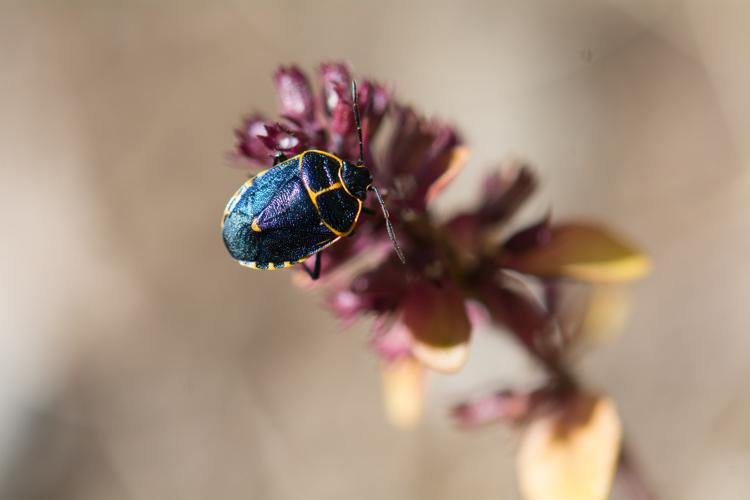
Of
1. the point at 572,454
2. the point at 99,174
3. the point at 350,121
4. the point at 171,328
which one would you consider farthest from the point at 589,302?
the point at 99,174

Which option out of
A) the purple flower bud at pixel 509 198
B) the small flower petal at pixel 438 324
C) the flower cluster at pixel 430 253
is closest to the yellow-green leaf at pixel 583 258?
the flower cluster at pixel 430 253

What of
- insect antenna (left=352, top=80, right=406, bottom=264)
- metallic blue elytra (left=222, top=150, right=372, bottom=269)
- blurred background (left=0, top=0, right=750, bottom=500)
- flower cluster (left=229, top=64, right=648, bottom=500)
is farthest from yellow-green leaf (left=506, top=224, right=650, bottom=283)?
blurred background (left=0, top=0, right=750, bottom=500)

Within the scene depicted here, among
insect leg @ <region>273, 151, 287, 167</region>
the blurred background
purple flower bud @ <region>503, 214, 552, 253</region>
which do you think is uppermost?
insect leg @ <region>273, 151, 287, 167</region>

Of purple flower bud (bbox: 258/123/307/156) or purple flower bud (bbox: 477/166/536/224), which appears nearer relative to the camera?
purple flower bud (bbox: 258/123/307/156)

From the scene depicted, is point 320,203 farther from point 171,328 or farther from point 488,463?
point 171,328

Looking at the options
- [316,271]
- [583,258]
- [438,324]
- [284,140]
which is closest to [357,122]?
[284,140]

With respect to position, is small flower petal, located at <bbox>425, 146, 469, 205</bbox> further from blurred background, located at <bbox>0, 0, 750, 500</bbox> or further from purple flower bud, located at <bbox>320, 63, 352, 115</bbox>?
blurred background, located at <bbox>0, 0, 750, 500</bbox>
